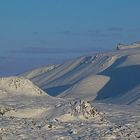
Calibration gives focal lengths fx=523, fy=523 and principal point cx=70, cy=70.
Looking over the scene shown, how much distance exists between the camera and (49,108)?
29.2 meters

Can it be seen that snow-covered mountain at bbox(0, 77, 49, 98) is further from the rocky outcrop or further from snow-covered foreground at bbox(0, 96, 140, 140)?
the rocky outcrop

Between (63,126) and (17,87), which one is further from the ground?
(17,87)

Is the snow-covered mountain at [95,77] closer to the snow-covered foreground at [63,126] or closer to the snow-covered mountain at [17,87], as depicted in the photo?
the snow-covered mountain at [17,87]

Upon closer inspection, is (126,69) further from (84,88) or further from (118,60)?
(84,88)

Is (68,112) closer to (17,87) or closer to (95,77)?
(17,87)

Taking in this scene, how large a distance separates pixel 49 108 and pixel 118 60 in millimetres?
113753

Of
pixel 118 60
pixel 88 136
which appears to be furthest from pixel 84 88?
pixel 88 136

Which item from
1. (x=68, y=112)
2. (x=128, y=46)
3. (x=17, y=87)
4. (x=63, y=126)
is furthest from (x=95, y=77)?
(x=63, y=126)

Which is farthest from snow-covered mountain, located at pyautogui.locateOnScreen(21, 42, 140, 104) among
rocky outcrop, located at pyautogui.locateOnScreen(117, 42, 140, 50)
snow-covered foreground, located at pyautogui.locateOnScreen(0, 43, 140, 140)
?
rocky outcrop, located at pyautogui.locateOnScreen(117, 42, 140, 50)

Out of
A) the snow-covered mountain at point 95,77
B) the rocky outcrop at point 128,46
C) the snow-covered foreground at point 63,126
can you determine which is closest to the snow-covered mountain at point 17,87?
the snow-covered foreground at point 63,126

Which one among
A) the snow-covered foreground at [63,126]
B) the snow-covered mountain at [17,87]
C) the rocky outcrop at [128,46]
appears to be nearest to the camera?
the snow-covered foreground at [63,126]

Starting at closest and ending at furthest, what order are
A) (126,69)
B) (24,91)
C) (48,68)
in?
1. (24,91)
2. (126,69)
3. (48,68)

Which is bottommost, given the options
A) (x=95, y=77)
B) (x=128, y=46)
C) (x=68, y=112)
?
(x=68, y=112)

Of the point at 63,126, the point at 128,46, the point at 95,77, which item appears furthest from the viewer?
the point at 128,46
